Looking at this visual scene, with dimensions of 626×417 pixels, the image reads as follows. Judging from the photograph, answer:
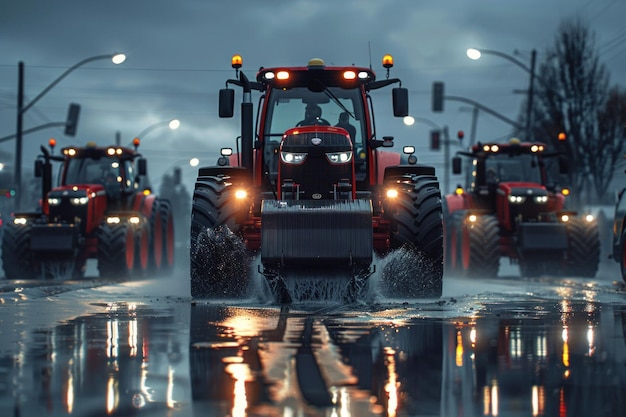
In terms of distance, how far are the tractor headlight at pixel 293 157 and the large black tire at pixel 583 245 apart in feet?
43.3

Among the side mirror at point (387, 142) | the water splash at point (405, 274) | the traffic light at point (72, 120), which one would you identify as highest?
the traffic light at point (72, 120)

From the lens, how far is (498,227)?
26.8m

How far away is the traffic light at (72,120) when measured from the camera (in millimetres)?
45219

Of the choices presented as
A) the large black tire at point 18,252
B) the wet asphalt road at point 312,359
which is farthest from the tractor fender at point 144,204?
the wet asphalt road at point 312,359

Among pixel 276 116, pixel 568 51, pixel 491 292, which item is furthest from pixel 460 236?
pixel 568 51

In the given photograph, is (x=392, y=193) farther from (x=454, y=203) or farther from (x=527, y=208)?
(x=454, y=203)

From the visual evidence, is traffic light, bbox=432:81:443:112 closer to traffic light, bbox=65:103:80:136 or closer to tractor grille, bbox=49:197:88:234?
traffic light, bbox=65:103:80:136

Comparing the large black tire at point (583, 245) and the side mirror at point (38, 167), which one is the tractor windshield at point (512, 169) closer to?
the large black tire at point (583, 245)

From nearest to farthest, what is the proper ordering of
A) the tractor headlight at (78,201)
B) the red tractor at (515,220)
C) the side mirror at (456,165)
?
1. the red tractor at (515,220)
2. the tractor headlight at (78,201)
3. the side mirror at (456,165)

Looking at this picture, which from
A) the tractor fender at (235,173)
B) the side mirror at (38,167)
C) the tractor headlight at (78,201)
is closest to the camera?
the tractor fender at (235,173)

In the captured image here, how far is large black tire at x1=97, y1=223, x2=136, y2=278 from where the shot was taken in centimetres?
2600

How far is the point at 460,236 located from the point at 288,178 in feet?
42.2

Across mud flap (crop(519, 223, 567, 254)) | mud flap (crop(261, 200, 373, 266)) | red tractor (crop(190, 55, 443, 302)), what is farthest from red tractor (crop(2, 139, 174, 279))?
mud flap (crop(261, 200, 373, 266))

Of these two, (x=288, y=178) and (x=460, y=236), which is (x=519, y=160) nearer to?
(x=460, y=236)
